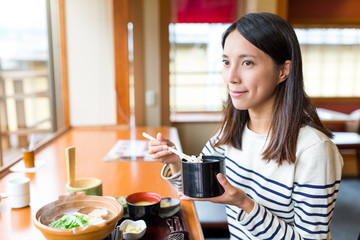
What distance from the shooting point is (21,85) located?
12.4 ft

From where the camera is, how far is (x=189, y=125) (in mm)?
3404

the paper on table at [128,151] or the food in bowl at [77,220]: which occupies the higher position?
the food in bowl at [77,220]

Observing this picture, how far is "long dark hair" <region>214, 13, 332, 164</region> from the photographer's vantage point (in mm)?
936

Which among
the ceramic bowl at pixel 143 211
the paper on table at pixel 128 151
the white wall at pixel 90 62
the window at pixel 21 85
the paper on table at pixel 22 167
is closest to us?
the ceramic bowl at pixel 143 211

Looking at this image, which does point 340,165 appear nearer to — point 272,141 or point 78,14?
point 272,141

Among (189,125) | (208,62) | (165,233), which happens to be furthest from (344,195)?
(165,233)

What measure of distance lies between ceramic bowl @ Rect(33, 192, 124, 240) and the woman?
197 millimetres

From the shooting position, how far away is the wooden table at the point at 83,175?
104 cm

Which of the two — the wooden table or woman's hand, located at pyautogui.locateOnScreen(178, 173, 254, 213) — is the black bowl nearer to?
woman's hand, located at pyautogui.locateOnScreen(178, 173, 254, 213)

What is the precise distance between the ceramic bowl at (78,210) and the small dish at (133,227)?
89 millimetres

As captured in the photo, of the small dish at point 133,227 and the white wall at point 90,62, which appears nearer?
the small dish at point 133,227

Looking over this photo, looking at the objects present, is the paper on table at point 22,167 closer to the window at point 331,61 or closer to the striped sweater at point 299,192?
the striped sweater at point 299,192

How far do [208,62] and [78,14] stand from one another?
1759 mm

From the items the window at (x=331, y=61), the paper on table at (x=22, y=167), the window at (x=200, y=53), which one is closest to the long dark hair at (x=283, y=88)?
the paper on table at (x=22, y=167)
